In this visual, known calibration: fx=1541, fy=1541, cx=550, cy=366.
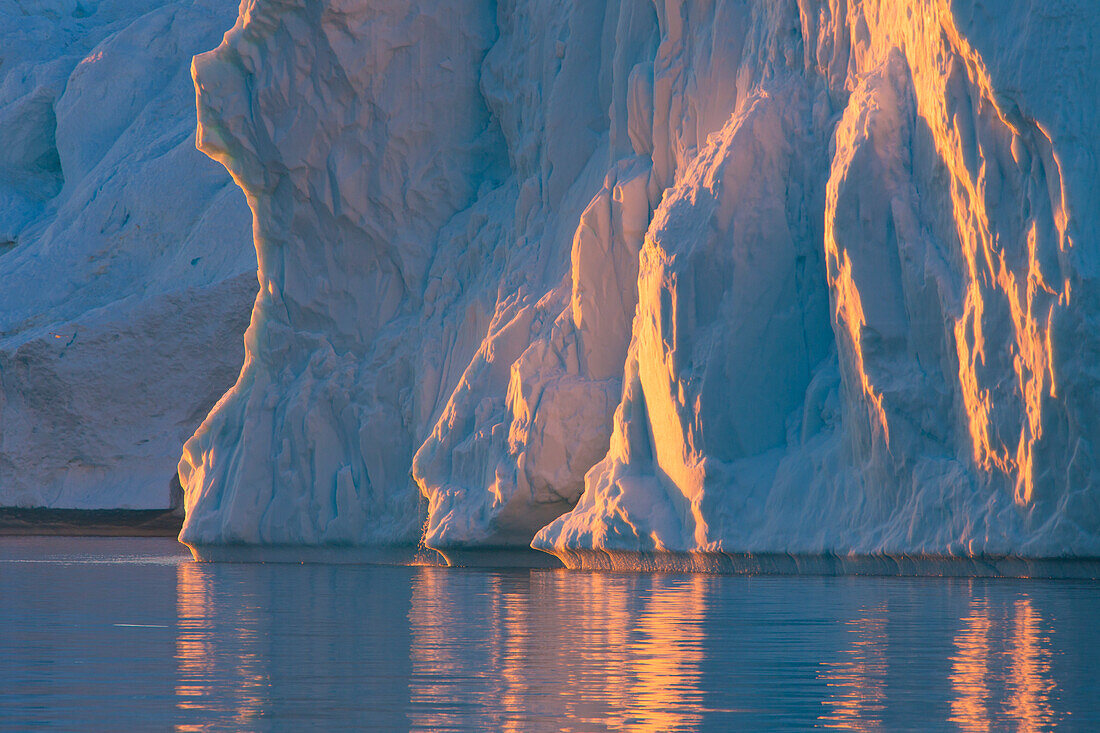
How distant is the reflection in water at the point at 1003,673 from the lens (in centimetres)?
545

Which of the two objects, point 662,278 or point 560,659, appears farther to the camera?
point 662,278

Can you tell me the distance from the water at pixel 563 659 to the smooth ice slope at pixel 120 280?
27.3 metres

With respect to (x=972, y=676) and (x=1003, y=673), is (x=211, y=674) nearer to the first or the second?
(x=972, y=676)

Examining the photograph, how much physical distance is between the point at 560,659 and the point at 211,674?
68.7 inches

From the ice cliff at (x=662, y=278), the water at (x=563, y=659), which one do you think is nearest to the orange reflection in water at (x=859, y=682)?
the water at (x=563, y=659)

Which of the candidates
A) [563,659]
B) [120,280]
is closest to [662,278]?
[563,659]

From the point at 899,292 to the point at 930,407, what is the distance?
4.37ft

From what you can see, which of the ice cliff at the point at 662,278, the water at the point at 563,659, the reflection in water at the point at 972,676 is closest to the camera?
the reflection in water at the point at 972,676

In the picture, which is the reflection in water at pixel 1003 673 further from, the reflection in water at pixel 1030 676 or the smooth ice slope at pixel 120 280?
the smooth ice slope at pixel 120 280

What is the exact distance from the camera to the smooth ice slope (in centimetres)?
4081

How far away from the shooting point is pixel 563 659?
7668 mm

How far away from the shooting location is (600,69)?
23.3 m

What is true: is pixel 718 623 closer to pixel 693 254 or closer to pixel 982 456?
pixel 982 456

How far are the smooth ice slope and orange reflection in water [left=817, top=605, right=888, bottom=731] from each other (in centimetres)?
3299
